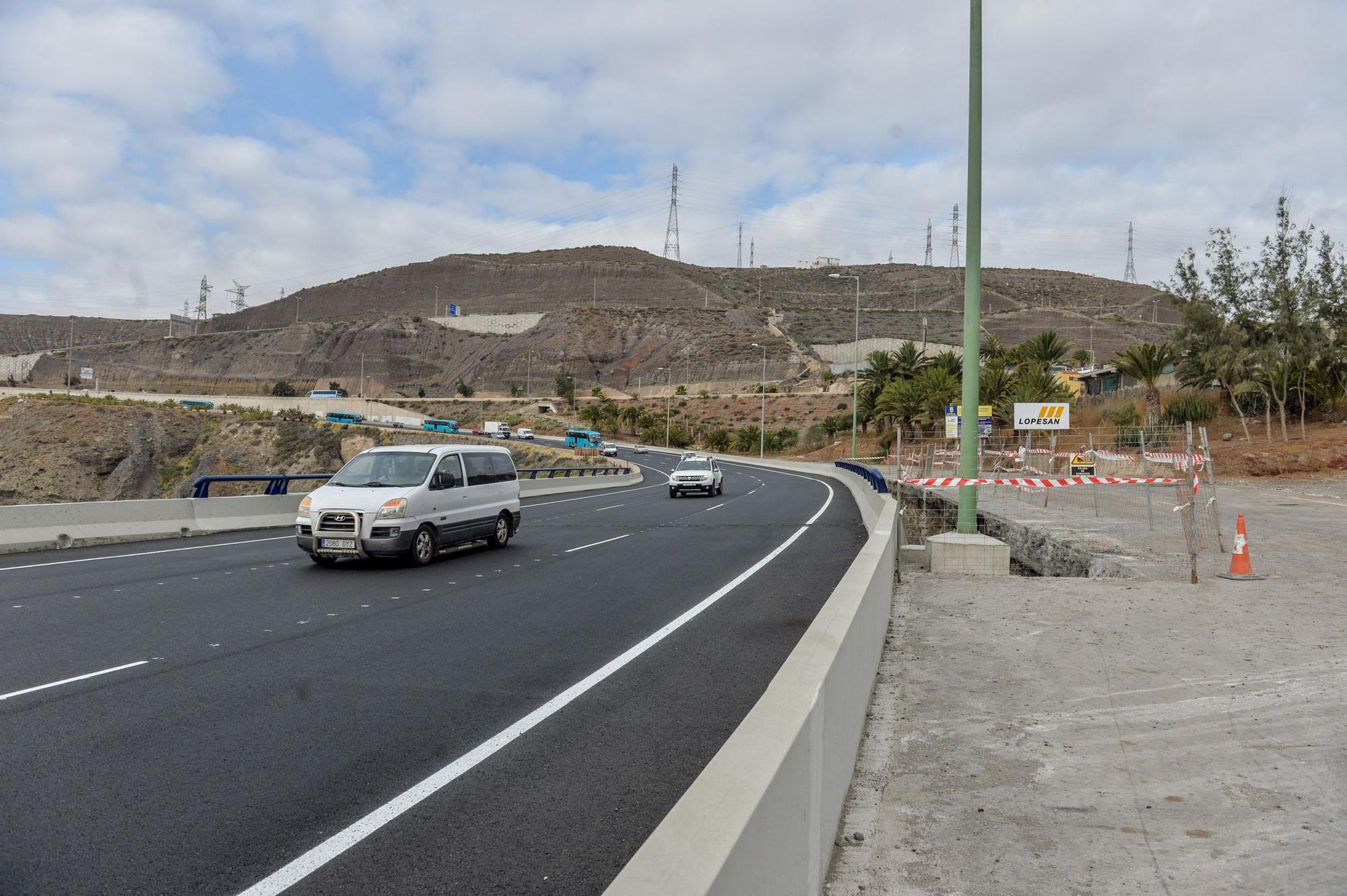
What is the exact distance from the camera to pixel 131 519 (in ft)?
58.5

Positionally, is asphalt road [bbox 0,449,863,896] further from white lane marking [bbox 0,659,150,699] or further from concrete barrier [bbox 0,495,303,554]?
concrete barrier [bbox 0,495,303,554]

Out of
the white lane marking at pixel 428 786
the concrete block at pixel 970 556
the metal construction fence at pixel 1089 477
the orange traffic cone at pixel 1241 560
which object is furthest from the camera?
the metal construction fence at pixel 1089 477

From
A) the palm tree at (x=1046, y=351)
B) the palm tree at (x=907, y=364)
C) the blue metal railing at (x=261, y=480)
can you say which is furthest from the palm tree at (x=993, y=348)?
the blue metal railing at (x=261, y=480)

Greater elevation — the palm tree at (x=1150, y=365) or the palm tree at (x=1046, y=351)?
the palm tree at (x=1046, y=351)

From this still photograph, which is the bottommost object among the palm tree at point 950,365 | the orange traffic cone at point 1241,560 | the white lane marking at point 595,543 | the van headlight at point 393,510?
the white lane marking at point 595,543

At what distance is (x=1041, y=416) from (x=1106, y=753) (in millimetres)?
20968

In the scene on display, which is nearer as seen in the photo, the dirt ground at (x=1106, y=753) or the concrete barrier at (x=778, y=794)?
the concrete barrier at (x=778, y=794)

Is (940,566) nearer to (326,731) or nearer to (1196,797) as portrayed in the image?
(1196,797)

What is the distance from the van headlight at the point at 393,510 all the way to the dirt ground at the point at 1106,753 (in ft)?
24.6

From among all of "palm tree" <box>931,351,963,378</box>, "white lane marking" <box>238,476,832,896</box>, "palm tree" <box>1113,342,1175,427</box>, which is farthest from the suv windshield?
"palm tree" <box>931,351,963,378</box>

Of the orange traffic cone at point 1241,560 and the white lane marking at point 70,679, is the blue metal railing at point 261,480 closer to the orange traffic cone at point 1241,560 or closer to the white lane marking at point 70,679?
the white lane marking at point 70,679

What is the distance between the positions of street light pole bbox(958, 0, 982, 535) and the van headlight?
8138mm

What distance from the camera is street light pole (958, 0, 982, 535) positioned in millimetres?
13383

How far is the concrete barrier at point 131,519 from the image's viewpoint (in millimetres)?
15891
